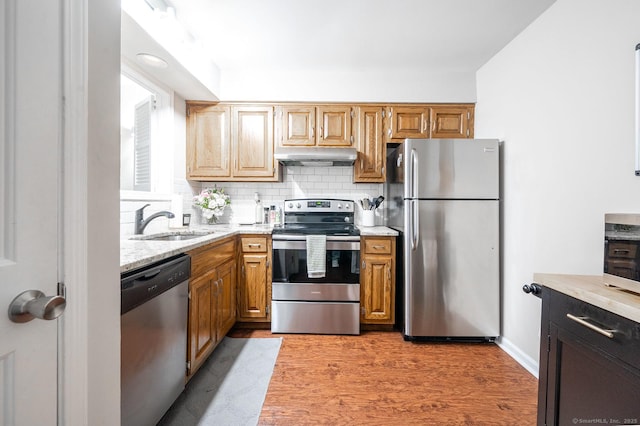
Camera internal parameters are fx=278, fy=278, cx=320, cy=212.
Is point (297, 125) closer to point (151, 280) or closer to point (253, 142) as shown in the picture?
point (253, 142)

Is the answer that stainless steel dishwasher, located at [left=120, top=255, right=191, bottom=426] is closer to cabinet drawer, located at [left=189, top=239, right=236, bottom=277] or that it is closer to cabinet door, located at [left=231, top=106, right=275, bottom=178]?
cabinet drawer, located at [left=189, top=239, right=236, bottom=277]

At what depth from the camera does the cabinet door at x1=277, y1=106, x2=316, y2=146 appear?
2.84 meters

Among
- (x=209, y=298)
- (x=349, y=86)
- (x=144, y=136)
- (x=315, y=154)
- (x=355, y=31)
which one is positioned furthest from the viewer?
(x=349, y=86)

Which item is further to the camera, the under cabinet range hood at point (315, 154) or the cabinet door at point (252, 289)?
the under cabinet range hood at point (315, 154)

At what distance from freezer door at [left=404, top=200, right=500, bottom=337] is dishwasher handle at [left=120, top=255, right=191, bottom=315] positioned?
1.73 metres

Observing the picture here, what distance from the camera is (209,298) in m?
1.92

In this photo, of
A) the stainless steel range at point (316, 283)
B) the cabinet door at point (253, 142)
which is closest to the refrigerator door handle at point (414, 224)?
the stainless steel range at point (316, 283)

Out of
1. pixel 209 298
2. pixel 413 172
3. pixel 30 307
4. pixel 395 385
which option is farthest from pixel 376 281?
Result: pixel 30 307

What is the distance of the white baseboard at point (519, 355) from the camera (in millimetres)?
1967

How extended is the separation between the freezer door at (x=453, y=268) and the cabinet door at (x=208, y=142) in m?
1.88

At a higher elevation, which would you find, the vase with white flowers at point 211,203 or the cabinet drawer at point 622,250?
the vase with white flowers at point 211,203

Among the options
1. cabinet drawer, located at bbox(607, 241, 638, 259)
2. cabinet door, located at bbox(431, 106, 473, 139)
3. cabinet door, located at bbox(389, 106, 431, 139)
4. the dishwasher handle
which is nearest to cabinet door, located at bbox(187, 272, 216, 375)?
the dishwasher handle

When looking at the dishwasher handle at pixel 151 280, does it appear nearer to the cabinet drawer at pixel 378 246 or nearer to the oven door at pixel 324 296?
the oven door at pixel 324 296

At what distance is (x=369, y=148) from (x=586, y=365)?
227cm
